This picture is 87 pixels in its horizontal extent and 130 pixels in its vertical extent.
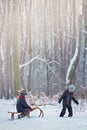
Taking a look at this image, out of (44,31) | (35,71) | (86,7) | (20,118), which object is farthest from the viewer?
→ (35,71)

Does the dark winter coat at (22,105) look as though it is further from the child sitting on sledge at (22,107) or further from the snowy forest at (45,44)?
the snowy forest at (45,44)

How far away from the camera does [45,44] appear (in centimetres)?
4516

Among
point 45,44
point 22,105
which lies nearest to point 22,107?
point 22,105

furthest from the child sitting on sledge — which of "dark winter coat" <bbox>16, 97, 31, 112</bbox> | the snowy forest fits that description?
the snowy forest

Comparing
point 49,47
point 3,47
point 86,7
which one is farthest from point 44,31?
point 86,7

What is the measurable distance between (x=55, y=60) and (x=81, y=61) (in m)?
3.45

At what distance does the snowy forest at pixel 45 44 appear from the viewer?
38.4 meters

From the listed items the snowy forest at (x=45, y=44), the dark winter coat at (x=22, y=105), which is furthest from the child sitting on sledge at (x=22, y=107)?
the snowy forest at (x=45, y=44)

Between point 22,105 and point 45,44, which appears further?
→ point 45,44

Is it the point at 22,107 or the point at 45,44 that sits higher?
the point at 45,44

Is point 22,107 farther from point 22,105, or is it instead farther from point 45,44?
point 45,44

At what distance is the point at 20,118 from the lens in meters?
15.9

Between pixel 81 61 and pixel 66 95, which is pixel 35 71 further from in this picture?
pixel 66 95

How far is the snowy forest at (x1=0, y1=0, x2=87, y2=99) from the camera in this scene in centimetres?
3841
